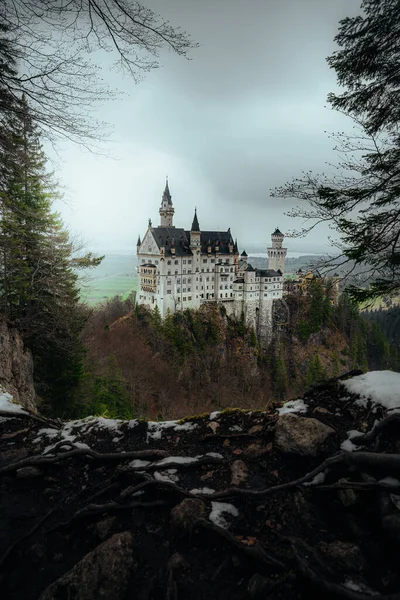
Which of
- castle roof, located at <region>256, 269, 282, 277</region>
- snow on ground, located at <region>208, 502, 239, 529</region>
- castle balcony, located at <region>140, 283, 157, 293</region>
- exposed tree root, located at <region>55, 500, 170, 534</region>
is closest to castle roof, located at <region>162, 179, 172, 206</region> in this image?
castle balcony, located at <region>140, 283, 157, 293</region>

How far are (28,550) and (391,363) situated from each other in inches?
2906

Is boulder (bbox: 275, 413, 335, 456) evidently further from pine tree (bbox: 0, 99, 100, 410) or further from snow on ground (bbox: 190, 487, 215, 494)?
pine tree (bbox: 0, 99, 100, 410)

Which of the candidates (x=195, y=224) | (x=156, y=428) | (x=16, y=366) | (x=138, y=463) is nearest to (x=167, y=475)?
(x=138, y=463)

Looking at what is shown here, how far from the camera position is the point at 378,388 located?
4.78 m

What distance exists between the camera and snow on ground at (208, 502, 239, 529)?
3.22m

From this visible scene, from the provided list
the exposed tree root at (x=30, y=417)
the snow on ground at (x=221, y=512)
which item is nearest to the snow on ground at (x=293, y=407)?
the snow on ground at (x=221, y=512)

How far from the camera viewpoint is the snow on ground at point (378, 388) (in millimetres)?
4459

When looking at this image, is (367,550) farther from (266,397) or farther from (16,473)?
(266,397)

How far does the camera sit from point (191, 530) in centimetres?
312

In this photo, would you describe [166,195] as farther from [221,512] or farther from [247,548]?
[247,548]

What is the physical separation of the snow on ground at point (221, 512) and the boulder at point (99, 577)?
875mm

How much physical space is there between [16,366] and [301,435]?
33.9ft

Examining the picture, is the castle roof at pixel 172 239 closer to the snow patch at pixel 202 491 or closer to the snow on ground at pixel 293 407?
the snow on ground at pixel 293 407

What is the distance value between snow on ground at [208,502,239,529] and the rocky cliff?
1 centimetres
